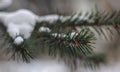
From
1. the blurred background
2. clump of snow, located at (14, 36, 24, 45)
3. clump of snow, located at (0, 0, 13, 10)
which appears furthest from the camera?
the blurred background

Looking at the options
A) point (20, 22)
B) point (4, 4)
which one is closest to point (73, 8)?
point (4, 4)

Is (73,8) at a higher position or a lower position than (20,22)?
higher

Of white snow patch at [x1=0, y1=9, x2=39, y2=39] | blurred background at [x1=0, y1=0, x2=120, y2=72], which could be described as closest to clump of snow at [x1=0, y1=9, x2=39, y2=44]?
white snow patch at [x1=0, y1=9, x2=39, y2=39]

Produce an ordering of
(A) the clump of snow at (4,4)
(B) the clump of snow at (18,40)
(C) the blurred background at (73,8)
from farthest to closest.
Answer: (C) the blurred background at (73,8) → (A) the clump of snow at (4,4) → (B) the clump of snow at (18,40)

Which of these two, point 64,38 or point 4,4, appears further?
point 4,4

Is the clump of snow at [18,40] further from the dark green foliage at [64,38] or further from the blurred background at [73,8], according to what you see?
the blurred background at [73,8]

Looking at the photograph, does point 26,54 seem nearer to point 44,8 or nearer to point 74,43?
point 74,43

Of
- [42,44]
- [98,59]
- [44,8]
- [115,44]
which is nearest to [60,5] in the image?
[44,8]

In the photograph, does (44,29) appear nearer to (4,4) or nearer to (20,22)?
(20,22)

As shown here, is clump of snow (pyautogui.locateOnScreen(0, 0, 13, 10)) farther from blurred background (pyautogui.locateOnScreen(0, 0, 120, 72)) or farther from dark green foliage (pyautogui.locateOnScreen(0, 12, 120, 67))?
blurred background (pyautogui.locateOnScreen(0, 0, 120, 72))

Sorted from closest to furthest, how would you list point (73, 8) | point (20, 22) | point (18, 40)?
1. point (18, 40)
2. point (20, 22)
3. point (73, 8)

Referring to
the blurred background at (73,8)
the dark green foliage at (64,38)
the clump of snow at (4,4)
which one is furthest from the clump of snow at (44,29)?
the blurred background at (73,8)
